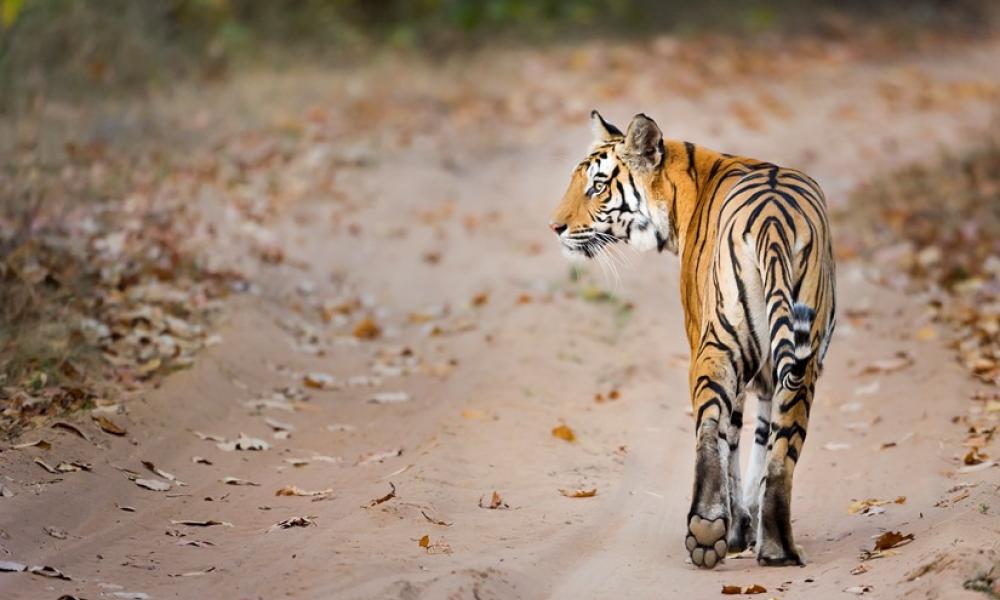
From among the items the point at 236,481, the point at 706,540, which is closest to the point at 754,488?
the point at 706,540

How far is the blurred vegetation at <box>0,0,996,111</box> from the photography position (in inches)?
519

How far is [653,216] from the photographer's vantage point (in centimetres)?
621

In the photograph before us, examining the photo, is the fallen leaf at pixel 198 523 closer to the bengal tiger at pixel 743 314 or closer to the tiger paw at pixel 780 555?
the bengal tiger at pixel 743 314

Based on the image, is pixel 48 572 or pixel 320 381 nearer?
pixel 48 572

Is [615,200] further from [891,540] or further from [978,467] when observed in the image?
[978,467]

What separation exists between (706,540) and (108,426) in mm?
3488

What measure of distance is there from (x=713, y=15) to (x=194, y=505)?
58.0 ft

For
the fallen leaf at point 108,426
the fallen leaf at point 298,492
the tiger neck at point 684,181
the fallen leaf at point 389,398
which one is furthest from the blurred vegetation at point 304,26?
the tiger neck at point 684,181

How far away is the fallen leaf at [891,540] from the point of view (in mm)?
5234

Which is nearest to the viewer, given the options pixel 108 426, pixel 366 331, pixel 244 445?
pixel 108 426

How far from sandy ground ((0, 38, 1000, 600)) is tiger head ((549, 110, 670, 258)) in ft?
4.46

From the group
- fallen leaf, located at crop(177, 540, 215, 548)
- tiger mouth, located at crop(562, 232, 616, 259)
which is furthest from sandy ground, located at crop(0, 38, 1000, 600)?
tiger mouth, located at crop(562, 232, 616, 259)

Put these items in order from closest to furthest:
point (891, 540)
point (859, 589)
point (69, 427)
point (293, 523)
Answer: point (859, 589) → point (891, 540) → point (293, 523) → point (69, 427)

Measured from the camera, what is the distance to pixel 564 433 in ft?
23.9
